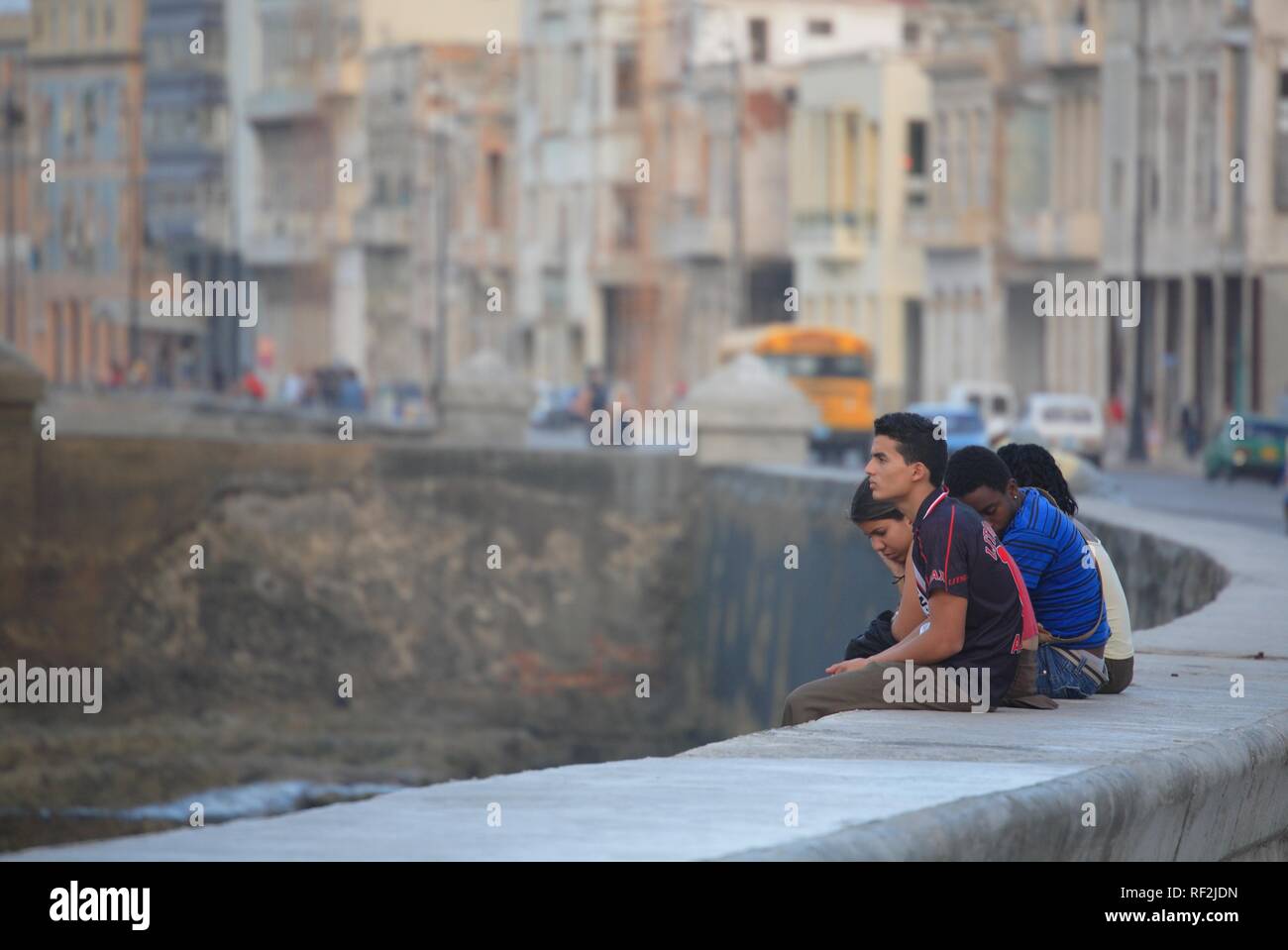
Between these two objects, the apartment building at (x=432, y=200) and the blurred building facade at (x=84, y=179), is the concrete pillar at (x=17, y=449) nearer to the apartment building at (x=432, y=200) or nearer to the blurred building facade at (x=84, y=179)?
the apartment building at (x=432, y=200)

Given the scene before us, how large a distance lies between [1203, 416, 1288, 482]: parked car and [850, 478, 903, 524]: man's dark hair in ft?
Result: 108

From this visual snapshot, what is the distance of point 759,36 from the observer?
77438 mm

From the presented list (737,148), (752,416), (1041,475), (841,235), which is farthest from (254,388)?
(1041,475)

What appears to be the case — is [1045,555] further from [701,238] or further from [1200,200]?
[701,238]

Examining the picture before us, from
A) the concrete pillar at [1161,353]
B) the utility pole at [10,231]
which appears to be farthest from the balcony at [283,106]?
the concrete pillar at [1161,353]

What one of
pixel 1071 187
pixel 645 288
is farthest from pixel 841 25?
pixel 1071 187

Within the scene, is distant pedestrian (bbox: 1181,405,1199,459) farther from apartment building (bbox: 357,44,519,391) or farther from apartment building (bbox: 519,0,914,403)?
apartment building (bbox: 357,44,519,391)

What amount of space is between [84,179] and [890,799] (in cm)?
10336

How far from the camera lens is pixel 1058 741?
26.0 feet

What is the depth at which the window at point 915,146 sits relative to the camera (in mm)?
68125

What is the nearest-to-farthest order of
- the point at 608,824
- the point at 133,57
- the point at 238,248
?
the point at 608,824, the point at 238,248, the point at 133,57

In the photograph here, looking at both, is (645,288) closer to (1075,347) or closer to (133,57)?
Result: (1075,347)

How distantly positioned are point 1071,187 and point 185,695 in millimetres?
31613

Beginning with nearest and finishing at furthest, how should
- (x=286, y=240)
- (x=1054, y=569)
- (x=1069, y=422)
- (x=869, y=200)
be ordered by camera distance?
(x=1054, y=569)
(x=1069, y=422)
(x=869, y=200)
(x=286, y=240)
